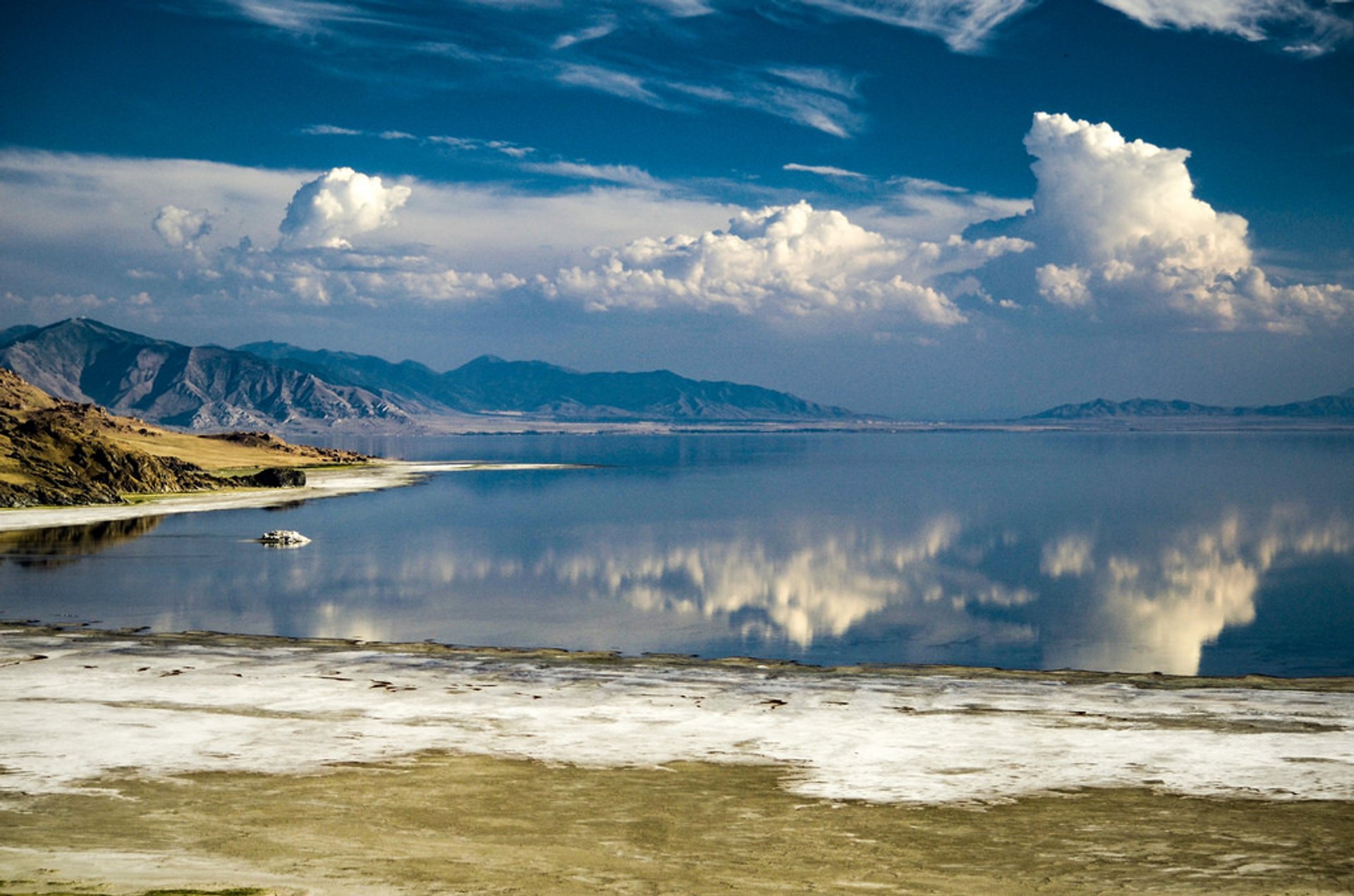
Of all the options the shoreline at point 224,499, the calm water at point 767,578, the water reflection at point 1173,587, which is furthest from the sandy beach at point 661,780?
the shoreline at point 224,499

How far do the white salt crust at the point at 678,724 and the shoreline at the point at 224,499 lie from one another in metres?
54.2

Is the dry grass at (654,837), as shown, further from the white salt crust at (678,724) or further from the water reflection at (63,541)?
the water reflection at (63,541)

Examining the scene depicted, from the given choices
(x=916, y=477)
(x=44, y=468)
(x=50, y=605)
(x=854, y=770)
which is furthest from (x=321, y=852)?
(x=916, y=477)

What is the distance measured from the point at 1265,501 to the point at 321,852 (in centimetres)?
10968

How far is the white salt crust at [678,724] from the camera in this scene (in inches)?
849

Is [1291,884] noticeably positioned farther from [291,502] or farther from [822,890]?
[291,502]

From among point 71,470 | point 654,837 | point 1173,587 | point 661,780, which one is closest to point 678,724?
point 661,780

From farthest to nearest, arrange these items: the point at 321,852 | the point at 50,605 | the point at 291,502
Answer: the point at 291,502 < the point at 50,605 < the point at 321,852

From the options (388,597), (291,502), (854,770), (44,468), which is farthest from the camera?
(291,502)

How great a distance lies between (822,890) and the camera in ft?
50.9

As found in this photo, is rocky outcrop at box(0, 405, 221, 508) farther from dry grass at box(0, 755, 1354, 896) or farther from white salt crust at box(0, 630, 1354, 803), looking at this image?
dry grass at box(0, 755, 1354, 896)

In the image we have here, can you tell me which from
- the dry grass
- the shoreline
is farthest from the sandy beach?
the shoreline

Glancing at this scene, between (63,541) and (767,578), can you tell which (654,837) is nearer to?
(767,578)

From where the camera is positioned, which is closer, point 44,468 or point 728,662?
point 728,662
